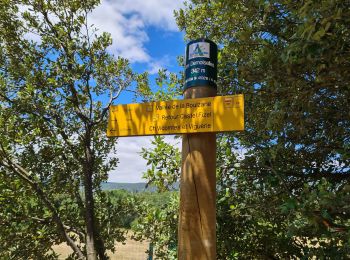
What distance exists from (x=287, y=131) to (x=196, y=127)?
6.63 ft

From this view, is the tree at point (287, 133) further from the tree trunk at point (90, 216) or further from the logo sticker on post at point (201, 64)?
the tree trunk at point (90, 216)

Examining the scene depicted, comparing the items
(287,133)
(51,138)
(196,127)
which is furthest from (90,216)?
(196,127)

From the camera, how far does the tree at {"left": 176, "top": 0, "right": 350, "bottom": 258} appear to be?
2.56m

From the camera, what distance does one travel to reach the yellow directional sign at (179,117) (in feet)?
7.72

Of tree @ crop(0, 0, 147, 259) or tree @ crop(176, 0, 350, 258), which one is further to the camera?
tree @ crop(0, 0, 147, 259)

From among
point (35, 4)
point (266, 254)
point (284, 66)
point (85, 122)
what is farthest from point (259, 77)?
point (35, 4)

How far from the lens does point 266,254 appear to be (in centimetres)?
510

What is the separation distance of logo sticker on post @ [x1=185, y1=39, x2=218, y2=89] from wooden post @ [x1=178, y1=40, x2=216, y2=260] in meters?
0.05

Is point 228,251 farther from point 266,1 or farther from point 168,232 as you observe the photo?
point 266,1

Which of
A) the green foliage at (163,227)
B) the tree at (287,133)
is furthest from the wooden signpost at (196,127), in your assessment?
the green foliage at (163,227)

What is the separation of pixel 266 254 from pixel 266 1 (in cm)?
383

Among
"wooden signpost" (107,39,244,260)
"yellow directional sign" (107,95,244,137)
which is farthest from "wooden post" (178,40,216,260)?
"yellow directional sign" (107,95,244,137)

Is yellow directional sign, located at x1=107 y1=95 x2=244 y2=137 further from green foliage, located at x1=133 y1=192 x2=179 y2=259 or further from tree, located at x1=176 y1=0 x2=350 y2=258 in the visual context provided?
green foliage, located at x1=133 y1=192 x2=179 y2=259

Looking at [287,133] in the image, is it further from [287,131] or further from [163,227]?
[163,227]
